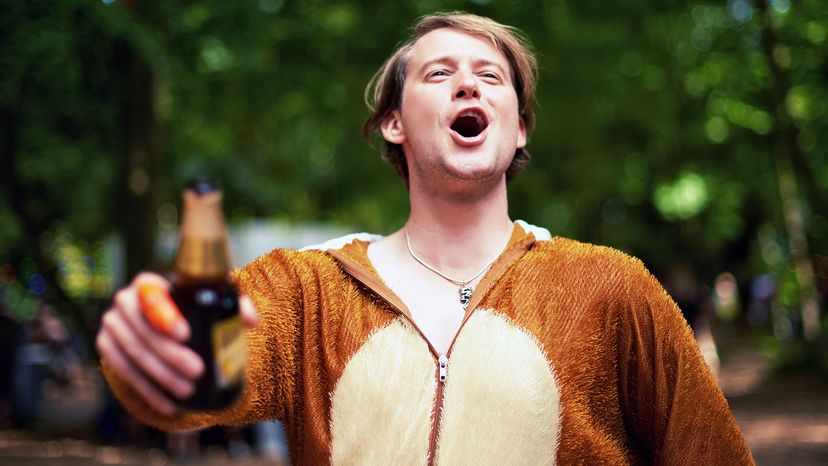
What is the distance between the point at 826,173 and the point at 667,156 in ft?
21.8

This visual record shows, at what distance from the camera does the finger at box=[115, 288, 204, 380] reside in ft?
4.91

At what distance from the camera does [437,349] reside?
243 centimetres

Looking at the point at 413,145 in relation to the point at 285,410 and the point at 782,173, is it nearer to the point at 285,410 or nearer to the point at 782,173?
the point at 285,410

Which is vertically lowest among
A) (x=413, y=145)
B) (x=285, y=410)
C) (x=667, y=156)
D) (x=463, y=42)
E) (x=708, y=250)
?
(x=708, y=250)

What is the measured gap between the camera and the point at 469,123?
2.69m

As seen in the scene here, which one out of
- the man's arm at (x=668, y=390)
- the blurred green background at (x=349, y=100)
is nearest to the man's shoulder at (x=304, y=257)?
the man's arm at (x=668, y=390)

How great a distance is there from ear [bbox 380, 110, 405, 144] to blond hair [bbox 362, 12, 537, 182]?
25 millimetres

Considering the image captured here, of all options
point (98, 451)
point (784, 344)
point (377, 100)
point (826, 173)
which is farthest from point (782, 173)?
point (377, 100)

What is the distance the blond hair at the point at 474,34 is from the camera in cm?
279

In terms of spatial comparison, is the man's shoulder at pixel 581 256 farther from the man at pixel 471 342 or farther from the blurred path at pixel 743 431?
the blurred path at pixel 743 431

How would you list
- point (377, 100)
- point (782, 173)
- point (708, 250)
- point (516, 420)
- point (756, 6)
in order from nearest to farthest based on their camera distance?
point (516, 420)
point (377, 100)
point (756, 6)
point (782, 173)
point (708, 250)

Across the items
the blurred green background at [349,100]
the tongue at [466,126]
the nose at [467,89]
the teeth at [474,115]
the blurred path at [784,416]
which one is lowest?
the blurred path at [784,416]

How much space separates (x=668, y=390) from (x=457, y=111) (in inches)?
36.6

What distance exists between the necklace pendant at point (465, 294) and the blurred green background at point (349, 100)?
685 cm
